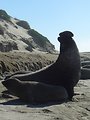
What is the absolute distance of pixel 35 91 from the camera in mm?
12422

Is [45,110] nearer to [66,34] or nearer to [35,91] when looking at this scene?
[35,91]

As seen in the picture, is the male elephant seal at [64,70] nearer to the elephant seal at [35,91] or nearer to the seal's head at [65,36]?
the seal's head at [65,36]

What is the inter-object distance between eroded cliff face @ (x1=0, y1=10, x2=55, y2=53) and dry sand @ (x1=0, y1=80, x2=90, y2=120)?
779 inches

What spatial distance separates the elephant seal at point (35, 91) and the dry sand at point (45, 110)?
0.29 metres

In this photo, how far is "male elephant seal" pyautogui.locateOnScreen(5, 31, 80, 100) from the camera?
13.5 metres

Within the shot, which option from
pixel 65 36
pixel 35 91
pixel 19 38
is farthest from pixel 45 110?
pixel 19 38

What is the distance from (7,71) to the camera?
19000mm

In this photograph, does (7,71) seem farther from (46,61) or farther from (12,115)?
(12,115)

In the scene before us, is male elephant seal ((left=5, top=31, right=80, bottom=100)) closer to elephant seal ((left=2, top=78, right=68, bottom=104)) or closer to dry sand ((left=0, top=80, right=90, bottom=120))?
elephant seal ((left=2, top=78, right=68, bottom=104))

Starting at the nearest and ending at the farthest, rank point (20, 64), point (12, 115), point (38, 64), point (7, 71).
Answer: point (12, 115) → point (7, 71) → point (20, 64) → point (38, 64)

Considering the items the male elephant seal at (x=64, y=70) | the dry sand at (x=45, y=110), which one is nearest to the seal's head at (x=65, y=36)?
the male elephant seal at (x=64, y=70)

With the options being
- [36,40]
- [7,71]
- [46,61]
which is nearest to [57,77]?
[7,71]

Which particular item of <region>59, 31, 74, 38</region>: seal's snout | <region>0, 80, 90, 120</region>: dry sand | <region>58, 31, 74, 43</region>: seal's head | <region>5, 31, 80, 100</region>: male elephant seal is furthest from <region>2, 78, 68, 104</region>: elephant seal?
<region>59, 31, 74, 38</region>: seal's snout

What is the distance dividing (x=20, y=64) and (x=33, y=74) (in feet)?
22.1
